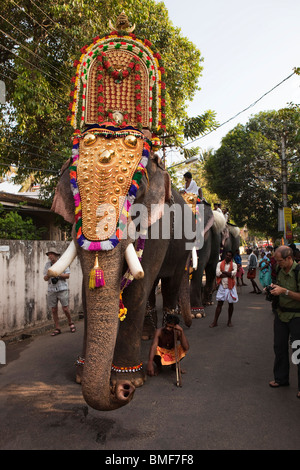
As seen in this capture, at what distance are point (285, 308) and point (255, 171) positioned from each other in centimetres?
2232

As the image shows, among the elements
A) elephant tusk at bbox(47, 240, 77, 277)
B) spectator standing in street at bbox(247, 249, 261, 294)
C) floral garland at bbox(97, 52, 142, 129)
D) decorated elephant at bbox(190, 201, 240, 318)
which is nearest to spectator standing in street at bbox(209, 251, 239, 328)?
decorated elephant at bbox(190, 201, 240, 318)

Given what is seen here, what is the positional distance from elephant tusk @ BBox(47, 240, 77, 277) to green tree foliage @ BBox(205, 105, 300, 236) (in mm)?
22409

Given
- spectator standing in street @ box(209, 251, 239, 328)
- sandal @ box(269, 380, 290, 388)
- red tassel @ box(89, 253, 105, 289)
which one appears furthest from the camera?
spectator standing in street @ box(209, 251, 239, 328)

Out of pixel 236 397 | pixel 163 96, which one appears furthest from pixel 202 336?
pixel 163 96

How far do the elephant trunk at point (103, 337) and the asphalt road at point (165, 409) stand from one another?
55 centimetres

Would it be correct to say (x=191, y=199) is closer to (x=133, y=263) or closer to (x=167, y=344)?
(x=167, y=344)

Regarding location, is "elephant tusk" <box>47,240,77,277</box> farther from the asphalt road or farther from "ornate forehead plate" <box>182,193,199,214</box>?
"ornate forehead plate" <box>182,193,199,214</box>

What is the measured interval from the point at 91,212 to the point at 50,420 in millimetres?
1911

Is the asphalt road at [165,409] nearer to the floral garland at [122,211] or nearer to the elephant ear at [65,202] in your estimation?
the floral garland at [122,211]

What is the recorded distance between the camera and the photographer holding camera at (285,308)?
3.93 meters

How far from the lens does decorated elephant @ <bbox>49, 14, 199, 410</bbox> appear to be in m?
2.81

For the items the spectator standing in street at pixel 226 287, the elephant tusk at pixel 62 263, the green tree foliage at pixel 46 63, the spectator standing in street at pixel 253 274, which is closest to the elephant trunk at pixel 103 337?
the elephant tusk at pixel 62 263

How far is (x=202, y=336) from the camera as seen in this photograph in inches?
249

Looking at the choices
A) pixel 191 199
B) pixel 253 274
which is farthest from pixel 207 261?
pixel 253 274
